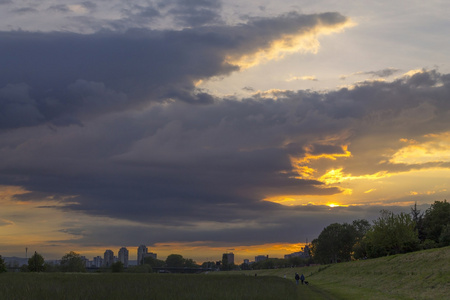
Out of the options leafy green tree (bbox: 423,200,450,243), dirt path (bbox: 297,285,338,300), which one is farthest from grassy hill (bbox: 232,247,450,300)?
leafy green tree (bbox: 423,200,450,243)

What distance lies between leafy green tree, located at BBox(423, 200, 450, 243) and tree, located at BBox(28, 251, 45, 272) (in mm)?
118238

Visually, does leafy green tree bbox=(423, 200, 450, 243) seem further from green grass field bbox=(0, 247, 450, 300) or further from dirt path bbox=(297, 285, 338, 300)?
dirt path bbox=(297, 285, 338, 300)

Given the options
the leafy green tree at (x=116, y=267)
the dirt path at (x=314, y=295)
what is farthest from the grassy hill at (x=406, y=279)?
the leafy green tree at (x=116, y=267)


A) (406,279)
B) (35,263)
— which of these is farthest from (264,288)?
(35,263)

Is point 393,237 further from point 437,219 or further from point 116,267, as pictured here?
point 116,267

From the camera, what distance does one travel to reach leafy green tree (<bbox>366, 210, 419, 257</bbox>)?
383ft

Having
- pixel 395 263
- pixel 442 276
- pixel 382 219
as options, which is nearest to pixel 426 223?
pixel 382 219

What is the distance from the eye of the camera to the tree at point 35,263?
14688cm

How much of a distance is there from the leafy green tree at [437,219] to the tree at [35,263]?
11824 centimetres

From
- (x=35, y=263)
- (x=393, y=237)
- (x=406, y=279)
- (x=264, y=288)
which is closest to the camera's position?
(x=264, y=288)

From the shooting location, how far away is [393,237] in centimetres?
11819

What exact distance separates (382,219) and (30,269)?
106167 millimetres

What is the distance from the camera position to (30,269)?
147250mm

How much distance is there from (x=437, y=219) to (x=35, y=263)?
399 feet
